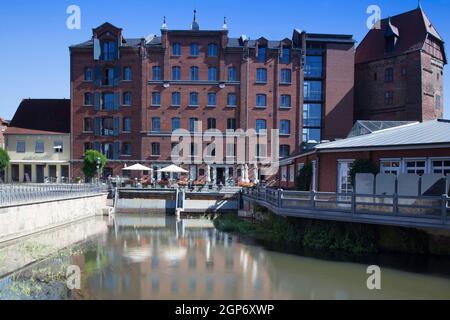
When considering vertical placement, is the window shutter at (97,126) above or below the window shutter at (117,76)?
below

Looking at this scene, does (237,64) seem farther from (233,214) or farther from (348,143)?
(348,143)

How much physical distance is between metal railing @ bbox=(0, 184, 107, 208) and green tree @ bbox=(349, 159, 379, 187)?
1652cm

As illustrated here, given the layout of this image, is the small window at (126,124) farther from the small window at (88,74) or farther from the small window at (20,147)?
the small window at (20,147)

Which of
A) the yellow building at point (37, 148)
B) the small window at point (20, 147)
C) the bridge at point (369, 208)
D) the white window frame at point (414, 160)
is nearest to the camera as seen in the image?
the bridge at point (369, 208)

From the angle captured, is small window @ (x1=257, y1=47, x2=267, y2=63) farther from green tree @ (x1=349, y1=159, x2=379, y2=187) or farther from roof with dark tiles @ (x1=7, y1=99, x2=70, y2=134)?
green tree @ (x1=349, y1=159, x2=379, y2=187)

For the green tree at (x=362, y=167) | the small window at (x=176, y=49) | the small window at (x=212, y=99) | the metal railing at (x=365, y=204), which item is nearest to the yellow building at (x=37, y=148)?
the small window at (x=176, y=49)

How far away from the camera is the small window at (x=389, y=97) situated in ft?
158

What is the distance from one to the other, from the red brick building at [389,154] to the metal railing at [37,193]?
15.6 meters

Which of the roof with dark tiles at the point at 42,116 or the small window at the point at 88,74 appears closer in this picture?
the small window at the point at 88,74

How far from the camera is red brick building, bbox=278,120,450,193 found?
19.0 meters

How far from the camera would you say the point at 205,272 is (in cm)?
1672

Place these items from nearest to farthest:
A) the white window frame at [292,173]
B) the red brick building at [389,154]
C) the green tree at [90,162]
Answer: the red brick building at [389,154], the white window frame at [292,173], the green tree at [90,162]
